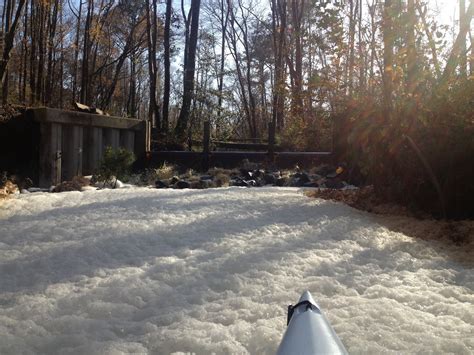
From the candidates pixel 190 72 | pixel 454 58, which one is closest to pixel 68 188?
pixel 454 58

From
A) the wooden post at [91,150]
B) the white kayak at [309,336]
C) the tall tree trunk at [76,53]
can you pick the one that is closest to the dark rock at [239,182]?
the wooden post at [91,150]

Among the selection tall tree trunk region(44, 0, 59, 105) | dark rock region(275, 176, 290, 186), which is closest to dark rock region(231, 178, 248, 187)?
dark rock region(275, 176, 290, 186)

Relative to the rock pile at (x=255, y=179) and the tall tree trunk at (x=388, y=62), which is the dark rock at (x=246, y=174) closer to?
the rock pile at (x=255, y=179)

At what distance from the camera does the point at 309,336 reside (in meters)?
1.27

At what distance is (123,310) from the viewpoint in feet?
7.55

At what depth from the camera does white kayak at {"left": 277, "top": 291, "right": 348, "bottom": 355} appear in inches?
47.7

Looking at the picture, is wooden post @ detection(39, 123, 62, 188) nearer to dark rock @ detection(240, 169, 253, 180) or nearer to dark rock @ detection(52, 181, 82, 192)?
dark rock @ detection(52, 181, 82, 192)

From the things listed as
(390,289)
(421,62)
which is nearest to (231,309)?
(390,289)

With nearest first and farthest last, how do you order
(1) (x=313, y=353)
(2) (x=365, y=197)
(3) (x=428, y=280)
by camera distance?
(1) (x=313, y=353) → (3) (x=428, y=280) → (2) (x=365, y=197)

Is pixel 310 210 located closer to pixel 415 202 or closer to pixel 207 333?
pixel 415 202

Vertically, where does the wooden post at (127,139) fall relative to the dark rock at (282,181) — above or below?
above

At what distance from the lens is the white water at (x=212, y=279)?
2.04m

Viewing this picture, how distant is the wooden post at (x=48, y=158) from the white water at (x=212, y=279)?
4914 mm

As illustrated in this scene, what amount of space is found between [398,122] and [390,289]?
111 inches
